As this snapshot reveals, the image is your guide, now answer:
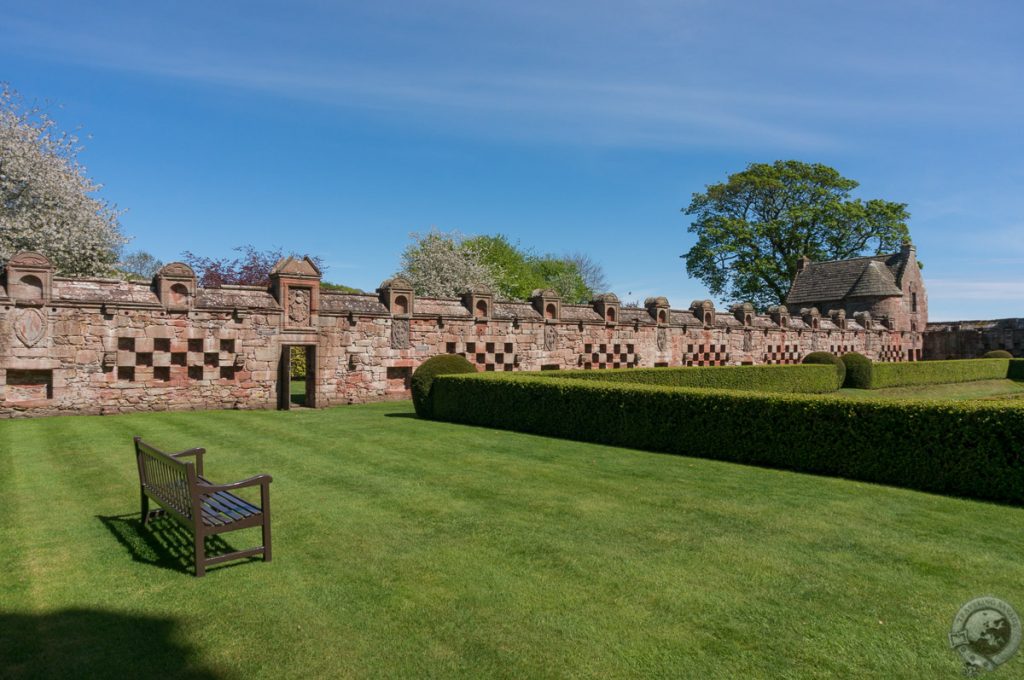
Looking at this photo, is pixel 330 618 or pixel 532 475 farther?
pixel 532 475

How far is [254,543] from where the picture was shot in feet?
20.8

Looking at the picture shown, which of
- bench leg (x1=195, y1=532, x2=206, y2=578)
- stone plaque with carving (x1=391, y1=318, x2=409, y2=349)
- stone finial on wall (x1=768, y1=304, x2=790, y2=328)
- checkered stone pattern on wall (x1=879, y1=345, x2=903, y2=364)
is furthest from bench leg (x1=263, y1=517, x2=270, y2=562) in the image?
checkered stone pattern on wall (x1=879, y1=345, x2=903, y2=364)

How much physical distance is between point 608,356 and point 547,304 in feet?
12.8

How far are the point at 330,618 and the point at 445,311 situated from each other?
1802 centimetres

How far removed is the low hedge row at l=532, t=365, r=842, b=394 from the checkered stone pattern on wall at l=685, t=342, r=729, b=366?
4.76 m

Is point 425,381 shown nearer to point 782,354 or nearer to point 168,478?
point 168,478

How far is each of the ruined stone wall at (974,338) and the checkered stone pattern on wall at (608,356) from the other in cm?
3297

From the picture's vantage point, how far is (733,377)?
24469 mm

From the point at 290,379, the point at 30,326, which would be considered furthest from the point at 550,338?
the point at 30,326

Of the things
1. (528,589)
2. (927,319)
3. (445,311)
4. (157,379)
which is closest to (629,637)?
(528,589)

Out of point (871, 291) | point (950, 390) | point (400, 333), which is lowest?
point (950, 390)

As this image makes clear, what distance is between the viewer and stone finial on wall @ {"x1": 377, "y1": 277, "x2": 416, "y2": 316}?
21.0 m

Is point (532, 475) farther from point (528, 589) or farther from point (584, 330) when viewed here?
point (584, 330)

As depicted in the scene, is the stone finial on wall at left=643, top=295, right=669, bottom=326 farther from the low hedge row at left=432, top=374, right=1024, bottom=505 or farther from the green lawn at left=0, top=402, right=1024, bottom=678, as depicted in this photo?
the green lawn at left=0, top=402, right=1024, bottom=678
